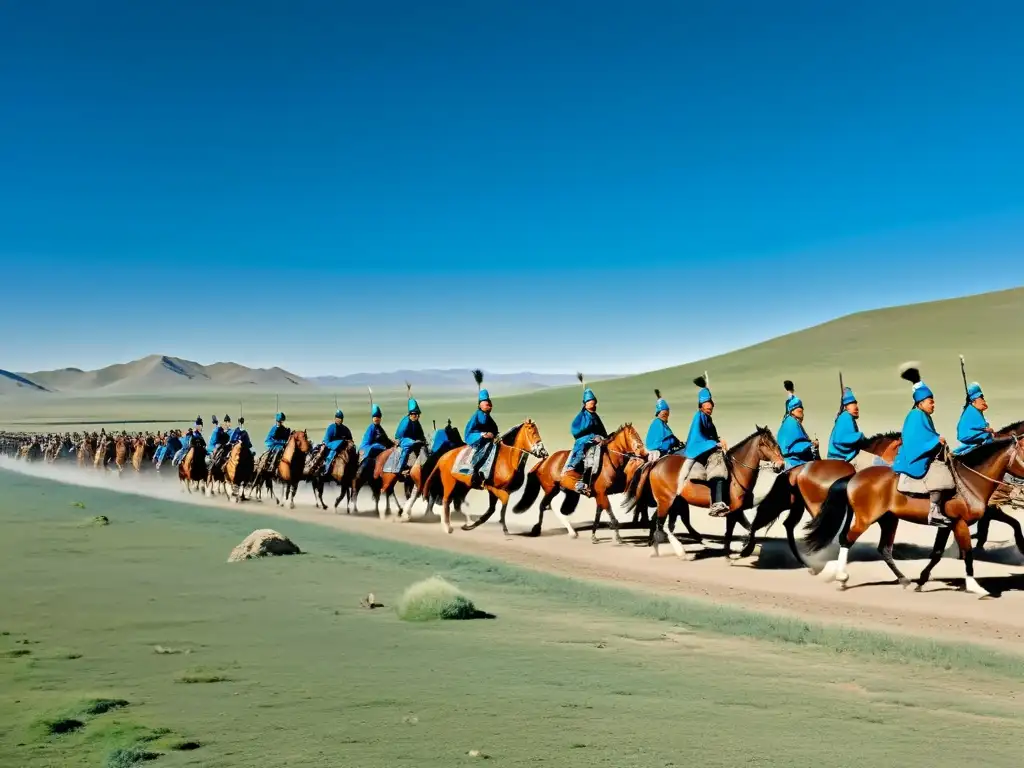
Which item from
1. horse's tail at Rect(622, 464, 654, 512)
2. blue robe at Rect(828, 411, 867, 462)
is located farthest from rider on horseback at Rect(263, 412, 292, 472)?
blue robe at Rect(828, 411, 867, 462)

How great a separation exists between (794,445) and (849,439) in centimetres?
85

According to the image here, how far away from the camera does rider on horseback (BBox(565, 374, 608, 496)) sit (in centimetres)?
1801

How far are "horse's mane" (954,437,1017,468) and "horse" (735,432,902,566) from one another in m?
1.71

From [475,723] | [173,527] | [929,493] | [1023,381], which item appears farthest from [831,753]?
[1023,381]

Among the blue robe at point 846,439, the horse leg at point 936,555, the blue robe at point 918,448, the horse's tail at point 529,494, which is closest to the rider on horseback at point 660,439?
the blue robe at point 846,439

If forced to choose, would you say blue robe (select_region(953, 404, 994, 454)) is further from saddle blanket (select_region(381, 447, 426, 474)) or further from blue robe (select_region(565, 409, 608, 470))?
saddle blanket (select_region(381, 447, 426, 474))

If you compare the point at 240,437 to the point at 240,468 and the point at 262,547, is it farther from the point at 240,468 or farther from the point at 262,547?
the point at 262,547

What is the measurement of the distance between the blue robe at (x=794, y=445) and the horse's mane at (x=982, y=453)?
10.6 ft

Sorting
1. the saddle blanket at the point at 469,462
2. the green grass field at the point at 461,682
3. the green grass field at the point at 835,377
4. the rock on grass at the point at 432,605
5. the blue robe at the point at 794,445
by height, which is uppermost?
the green grass field at the point at 835,377

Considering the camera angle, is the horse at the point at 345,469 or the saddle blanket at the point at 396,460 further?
the horse at the point at 345,469

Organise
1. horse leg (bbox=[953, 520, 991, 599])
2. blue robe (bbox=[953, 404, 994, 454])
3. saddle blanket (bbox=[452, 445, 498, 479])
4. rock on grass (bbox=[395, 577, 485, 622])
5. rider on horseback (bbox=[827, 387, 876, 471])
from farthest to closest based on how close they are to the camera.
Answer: saddle blanket (bbox=[452, 445, 498, 479]) < rider on horseback (bbox=[827, 387, 876, 471]) < blue robe (bbox=[953, 404, 994, 454]) < horse leg (bbox=[953, 520, 991, 599]) < rock on grass (bbox=[395, 577, 485, 622])

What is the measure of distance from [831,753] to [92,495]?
2897 centimetres

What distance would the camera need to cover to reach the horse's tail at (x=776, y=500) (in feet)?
48.1

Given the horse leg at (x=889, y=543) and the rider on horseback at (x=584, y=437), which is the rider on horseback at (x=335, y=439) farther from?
the horse leg at (x=889, y=543)
